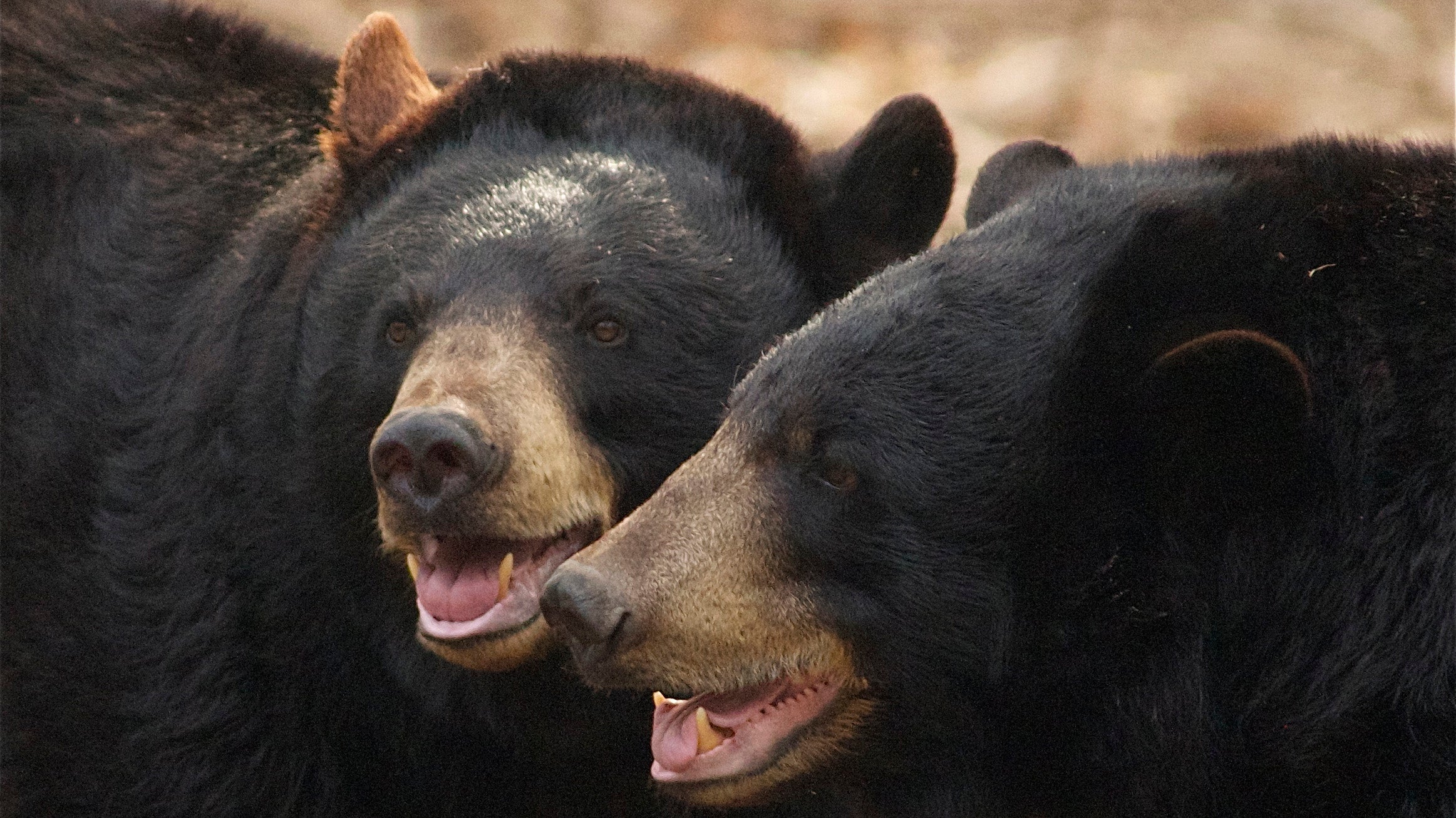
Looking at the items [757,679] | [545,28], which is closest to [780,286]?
[757,679]

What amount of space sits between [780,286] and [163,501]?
1736 millimetres

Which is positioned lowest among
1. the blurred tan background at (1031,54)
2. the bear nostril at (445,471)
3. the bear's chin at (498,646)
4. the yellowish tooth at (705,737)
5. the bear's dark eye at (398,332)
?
the yellowish tooth at (705,737)

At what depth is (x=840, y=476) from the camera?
343 centimetres

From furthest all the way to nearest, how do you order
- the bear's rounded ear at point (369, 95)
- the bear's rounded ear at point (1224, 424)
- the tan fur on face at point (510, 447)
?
the bear's rounded ear at point (369, 95)
the tan fur on face at point (510, 447)
the bear's rounded ear at point (1224, 424)

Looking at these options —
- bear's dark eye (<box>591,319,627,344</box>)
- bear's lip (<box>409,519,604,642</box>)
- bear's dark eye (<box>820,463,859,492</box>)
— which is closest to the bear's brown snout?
bear's dark eye (<box>820,463,859,492</box>)

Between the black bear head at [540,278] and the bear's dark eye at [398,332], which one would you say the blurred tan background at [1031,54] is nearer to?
the black bear head at [540,278]

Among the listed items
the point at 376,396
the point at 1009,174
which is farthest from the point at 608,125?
the point at 1009,174

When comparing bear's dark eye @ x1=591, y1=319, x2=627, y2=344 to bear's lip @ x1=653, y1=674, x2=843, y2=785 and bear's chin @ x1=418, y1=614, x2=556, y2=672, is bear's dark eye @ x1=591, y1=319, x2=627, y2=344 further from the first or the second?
bear's lip @ x1=653, y1=674, x2=843, y2=785

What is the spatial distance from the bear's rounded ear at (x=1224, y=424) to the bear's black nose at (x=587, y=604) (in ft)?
3.26

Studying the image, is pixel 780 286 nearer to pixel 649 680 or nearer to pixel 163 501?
pixel 649 680

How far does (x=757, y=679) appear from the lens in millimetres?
3467

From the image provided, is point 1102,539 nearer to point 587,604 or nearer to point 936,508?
point 936,508

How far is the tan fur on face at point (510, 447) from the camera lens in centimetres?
392

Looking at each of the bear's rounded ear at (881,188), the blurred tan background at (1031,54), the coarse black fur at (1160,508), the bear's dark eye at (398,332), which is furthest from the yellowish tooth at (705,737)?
the blurred tan background at (1031,54)
